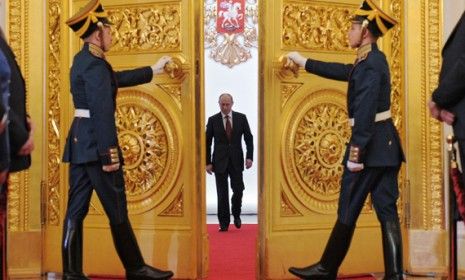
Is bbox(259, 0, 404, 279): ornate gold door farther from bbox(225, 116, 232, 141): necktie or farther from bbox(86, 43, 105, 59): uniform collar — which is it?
bbox(225, 116, 232, 141): necktie

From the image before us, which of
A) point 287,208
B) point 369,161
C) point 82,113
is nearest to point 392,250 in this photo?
point 369,161

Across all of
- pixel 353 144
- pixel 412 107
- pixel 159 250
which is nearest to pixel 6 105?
pixel 353 144

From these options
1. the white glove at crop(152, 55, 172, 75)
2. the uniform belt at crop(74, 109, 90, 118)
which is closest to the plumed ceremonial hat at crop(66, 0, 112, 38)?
the uniform belt at crop(74, 109, 90, 118)

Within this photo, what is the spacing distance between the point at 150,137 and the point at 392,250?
5.61 feet

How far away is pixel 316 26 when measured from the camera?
5137 mm

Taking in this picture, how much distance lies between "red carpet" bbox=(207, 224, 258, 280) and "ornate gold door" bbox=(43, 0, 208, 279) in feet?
1.33

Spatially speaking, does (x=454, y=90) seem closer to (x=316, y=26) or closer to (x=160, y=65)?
(x=316, y=26)

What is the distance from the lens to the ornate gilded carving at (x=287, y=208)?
501 cm

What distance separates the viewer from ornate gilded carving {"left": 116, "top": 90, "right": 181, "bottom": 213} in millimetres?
5066

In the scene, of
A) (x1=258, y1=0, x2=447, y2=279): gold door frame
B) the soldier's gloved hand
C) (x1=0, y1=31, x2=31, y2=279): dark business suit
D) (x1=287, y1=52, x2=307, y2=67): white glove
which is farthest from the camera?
(x1=258, y1=0, x2=447, y2=279): gold door frame

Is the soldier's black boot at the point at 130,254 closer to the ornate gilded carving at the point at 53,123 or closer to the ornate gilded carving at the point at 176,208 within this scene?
the ornate gilded carving at the point at 176,208

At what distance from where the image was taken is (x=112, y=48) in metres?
5.20

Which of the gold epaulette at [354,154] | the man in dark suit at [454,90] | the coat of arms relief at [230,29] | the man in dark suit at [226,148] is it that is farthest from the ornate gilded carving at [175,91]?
the coat of arms relief at [230,29]

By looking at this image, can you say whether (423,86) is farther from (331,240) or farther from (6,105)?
(6,105)
